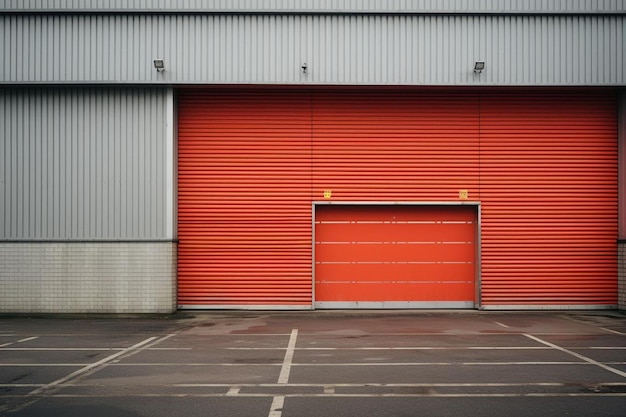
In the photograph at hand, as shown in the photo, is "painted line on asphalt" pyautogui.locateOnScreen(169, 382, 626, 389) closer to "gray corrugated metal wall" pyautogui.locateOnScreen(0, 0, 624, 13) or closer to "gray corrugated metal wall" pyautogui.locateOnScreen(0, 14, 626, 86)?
"gray corrugated metal wall" pyautogui.locateOnScreen(0, 14, 626, 86)

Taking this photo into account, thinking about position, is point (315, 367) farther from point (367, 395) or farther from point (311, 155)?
point (311, 155)

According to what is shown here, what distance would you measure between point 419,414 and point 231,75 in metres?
13.0

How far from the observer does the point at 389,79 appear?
1928 centimetres

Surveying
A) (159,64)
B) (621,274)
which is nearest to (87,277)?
(159,64)

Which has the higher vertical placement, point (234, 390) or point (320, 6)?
point (320, 6)

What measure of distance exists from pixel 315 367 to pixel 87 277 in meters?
10.2

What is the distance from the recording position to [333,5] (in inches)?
763

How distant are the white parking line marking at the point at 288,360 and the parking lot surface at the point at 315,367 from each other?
1.5 inches

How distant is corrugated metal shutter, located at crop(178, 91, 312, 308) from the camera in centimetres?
2014

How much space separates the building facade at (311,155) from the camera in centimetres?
1930

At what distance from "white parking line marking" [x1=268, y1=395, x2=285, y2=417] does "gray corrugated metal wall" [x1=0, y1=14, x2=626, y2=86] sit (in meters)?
11.8

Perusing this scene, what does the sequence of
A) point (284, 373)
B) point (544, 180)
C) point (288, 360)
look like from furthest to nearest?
point (544, 180)
point (288, 360)
point (284, 373)

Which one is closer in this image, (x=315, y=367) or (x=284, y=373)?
(x=284, y=373)

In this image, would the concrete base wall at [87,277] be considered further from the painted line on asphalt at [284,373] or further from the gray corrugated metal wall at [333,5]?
the gray corrugated metal wall at [333,5]
